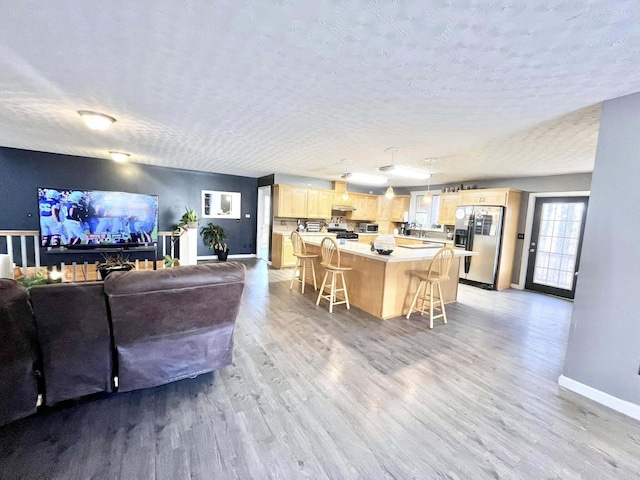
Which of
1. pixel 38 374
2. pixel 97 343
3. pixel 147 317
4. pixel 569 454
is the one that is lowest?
pixel 569 454

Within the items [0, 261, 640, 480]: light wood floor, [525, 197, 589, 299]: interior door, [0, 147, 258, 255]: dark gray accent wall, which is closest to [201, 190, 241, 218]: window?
[0, 147, 258, 255]: dark gray accent wall

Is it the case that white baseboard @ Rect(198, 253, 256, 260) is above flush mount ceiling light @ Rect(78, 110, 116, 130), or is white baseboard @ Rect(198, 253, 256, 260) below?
below

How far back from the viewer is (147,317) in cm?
191

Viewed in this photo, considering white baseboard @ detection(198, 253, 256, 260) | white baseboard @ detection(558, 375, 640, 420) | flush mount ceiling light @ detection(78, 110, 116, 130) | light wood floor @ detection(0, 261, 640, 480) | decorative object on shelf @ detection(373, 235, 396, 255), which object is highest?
flush mount ceiling light @ detection(78, 110, 116, 130)

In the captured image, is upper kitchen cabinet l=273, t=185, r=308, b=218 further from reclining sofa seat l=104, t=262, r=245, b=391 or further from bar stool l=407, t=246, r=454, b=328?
reclining sofa seat l=104, t=262, r=245, b=391

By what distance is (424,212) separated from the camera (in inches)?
319

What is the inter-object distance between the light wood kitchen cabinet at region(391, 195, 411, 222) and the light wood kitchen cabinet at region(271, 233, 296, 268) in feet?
11.7

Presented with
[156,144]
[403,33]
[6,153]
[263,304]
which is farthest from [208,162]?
[403,33]

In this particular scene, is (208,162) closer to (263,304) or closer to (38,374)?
(263,304)

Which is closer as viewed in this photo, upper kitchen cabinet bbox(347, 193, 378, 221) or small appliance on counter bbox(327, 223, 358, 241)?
small appliance on counter bbox(327, 223, 358, 241)

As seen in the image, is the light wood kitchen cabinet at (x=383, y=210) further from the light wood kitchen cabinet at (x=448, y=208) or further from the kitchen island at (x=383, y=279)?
the kitchen island at (x=383, y=279)

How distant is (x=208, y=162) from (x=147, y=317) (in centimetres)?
457

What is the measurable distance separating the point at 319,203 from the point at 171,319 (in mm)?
5828

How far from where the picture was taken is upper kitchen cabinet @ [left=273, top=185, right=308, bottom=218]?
22.7 ft
